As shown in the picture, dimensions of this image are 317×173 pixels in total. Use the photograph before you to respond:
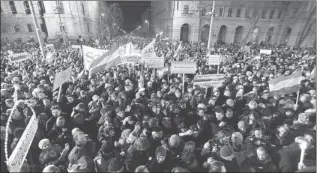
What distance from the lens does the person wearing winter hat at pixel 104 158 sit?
3027 mm

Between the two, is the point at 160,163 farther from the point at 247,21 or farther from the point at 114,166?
the point at 247,21

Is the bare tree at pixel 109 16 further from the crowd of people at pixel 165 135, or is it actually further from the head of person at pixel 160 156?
the head of person at pixel 160 156

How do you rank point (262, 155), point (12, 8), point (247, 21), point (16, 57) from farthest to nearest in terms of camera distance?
1. point (247, 21)
2. point (12, 8)
3. point (16, 57)
4. point (262, 155)

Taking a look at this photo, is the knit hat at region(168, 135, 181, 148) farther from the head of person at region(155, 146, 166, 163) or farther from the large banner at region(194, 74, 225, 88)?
the large banner at region(194, 74, 225, 88)

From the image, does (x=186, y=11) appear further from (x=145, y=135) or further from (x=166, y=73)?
(x=145, y=135)

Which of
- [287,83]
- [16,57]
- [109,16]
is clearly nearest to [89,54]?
[16,57]

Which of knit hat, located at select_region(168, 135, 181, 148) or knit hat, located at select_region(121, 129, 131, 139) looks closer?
knit hat, located at select_region(168, 135, 181, 148)

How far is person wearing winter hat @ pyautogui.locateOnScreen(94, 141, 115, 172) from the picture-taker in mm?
3027

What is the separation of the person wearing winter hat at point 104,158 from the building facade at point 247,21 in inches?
1409

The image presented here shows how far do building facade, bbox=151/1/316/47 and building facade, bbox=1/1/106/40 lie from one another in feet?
65.4

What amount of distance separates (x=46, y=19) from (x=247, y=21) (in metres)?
43.4

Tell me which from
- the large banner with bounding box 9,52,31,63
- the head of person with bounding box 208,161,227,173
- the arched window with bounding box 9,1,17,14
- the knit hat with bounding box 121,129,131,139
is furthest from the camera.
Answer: the arched window with bounding box 9,1,17,14

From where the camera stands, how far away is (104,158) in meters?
3.29

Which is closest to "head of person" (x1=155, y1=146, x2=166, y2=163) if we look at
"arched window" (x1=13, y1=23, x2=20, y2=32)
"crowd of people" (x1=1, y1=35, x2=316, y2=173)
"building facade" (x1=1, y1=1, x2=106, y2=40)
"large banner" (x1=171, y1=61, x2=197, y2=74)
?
"crowd of people" (x1=1, y1=35, x2=316, y2=173)
